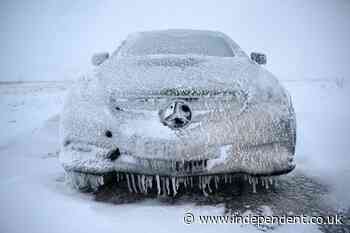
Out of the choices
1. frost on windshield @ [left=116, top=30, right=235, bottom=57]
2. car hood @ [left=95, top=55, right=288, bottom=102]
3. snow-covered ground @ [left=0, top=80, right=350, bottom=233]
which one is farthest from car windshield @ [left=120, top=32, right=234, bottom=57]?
snow-covered ground @ [left=0, top=80, right=350, bottom=233]

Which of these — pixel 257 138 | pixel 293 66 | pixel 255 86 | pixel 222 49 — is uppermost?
pixel 222 49

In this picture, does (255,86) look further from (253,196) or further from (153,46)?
(153,46)

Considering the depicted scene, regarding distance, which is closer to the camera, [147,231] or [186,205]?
[147,231]

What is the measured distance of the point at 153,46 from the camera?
9.82ft

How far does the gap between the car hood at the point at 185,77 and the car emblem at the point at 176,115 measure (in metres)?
0.15

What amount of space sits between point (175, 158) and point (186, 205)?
0.41 meters

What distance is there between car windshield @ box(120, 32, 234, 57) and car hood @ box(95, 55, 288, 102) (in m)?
0.45

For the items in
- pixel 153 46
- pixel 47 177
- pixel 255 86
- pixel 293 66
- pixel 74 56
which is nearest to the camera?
pixel 255 86

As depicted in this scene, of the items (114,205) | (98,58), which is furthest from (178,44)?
(114,205)

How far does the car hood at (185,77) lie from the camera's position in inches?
72.6

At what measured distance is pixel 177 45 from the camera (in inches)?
118

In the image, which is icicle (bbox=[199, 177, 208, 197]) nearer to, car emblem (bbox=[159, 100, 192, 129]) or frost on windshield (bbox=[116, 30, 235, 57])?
car emblem (bbox=[159, 100, 192, 129])


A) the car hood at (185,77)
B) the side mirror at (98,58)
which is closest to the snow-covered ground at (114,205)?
the car hood at (185,77)

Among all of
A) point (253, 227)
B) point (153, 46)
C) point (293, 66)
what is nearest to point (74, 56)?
point (293, 66)
